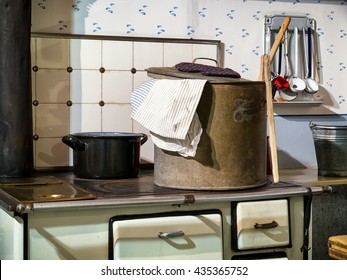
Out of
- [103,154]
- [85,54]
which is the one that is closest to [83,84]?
[85,54]

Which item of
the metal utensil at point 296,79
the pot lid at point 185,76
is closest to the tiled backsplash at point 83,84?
the pot lid at point 185,76

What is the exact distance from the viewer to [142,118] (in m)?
2.42

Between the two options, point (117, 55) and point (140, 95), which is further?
point (117, 55)

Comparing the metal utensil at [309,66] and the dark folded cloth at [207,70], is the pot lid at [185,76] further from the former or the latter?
the metal utensil at [309,66]

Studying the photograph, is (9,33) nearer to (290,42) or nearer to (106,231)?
(106,231)

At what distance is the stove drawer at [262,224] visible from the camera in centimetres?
236

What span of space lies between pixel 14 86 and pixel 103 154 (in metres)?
0.42

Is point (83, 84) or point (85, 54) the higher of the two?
point (85, 54)

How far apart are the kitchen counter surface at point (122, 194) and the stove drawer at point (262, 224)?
0.03 m

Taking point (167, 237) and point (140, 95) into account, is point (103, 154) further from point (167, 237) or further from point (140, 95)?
point (167, 237)

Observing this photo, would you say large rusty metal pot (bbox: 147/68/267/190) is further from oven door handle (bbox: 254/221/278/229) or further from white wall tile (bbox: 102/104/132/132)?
white wall tile (bbox: 102/104/132/132)

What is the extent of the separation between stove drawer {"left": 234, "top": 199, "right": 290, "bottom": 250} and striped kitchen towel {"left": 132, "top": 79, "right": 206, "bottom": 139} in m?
0.34

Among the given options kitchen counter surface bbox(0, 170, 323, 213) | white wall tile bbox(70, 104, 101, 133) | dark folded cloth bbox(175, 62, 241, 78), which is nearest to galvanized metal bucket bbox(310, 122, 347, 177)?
kitchen counter surface bbox(0, 170, 323, 213)

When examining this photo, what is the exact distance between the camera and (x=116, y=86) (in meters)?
3.00
